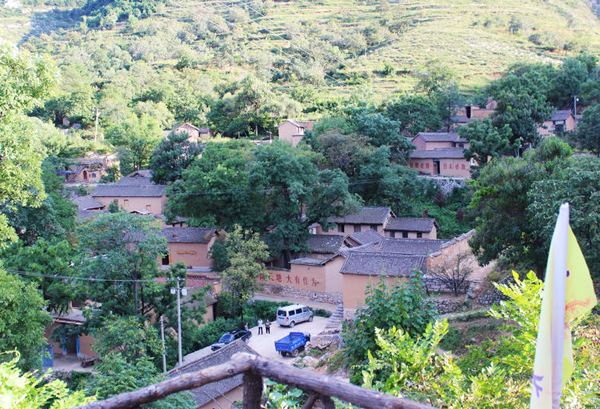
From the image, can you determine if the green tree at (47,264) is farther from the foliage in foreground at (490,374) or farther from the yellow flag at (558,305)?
the yellow flag at (558,305)

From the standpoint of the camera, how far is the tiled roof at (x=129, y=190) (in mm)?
31938

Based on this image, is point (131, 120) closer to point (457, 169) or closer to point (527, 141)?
point (457, 169)

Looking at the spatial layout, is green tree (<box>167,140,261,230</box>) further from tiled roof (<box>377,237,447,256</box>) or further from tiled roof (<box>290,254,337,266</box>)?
tiled roof (<box>377,237,447,256</box>)

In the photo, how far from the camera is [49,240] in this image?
19156 mm

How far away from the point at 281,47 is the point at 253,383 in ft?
237

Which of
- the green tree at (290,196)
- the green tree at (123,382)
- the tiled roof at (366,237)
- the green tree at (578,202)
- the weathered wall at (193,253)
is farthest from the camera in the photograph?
the weathered wall at (193,253)

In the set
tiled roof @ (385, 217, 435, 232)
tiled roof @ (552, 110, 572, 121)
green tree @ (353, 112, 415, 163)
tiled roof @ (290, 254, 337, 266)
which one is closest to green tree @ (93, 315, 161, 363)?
tiled roof @ (290, 254, 337, 266)

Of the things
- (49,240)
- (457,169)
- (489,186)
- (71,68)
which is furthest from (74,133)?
(489,186)

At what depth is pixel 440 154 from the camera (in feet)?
111

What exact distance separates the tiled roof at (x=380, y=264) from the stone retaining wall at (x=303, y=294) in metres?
4.51

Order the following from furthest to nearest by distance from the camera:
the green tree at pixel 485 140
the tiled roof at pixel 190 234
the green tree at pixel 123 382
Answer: the green tree at pixel 485 140 < the tiled roof at pixel 190 234 < the green tree at pixel 123 382

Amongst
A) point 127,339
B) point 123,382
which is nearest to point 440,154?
point 127,339

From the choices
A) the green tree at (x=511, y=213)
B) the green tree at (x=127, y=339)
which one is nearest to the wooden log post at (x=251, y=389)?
the green tree at (x=127, y=339)

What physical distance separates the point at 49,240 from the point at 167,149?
13053mm
